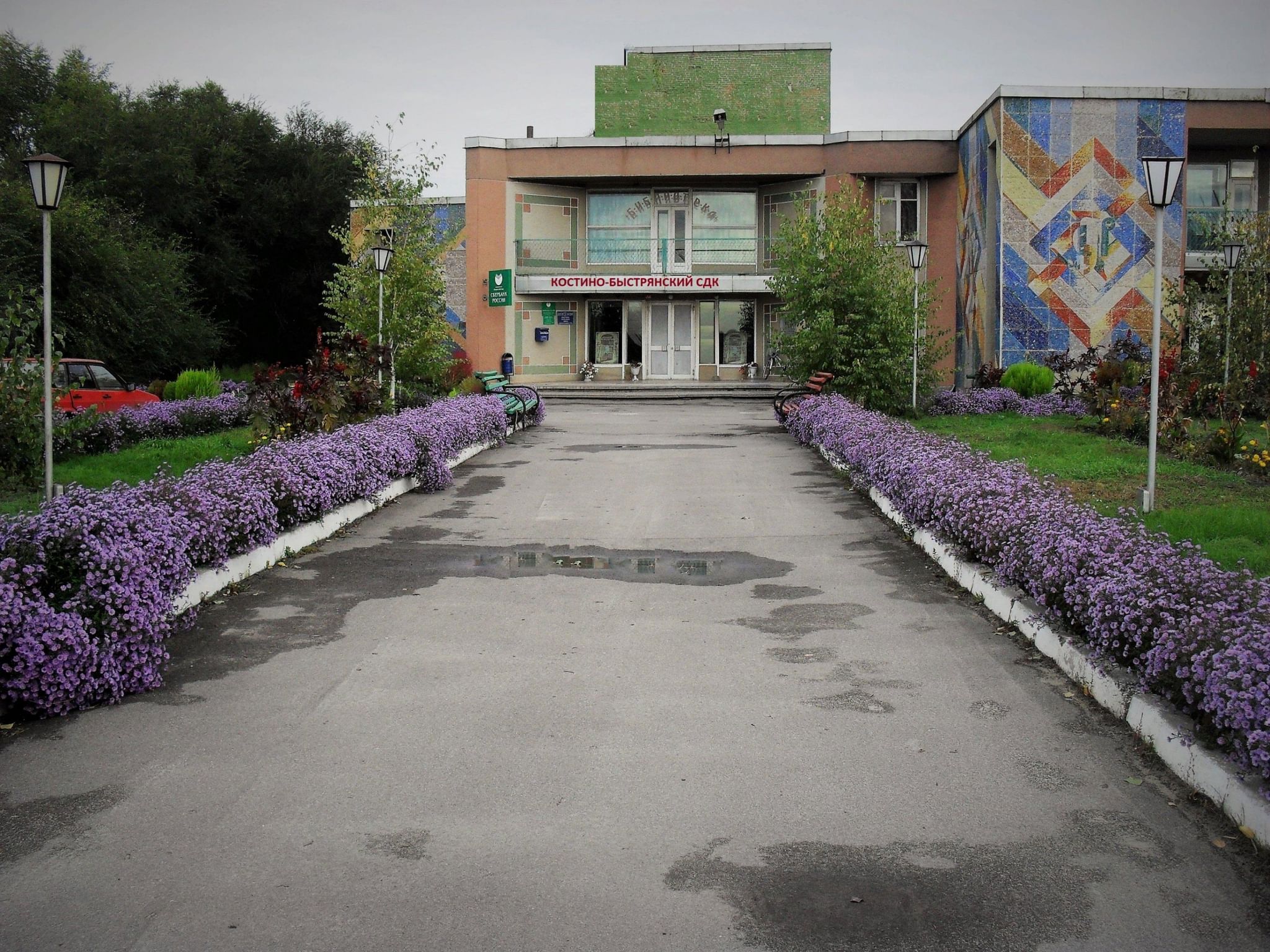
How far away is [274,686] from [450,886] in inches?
103

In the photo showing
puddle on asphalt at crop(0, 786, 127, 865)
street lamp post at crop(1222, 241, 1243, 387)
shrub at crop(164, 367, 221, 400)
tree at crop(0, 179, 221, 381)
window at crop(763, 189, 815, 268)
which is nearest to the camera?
puddle on asphalt at crop(0, 786, 127, 865)

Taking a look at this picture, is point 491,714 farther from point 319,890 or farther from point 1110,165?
point 1110,165

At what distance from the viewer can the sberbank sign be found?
117 ft

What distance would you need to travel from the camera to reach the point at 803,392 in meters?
23.1

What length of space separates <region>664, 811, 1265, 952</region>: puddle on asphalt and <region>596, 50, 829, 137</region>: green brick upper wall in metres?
36.8

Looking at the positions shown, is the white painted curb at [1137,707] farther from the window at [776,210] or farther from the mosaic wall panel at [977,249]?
the window at [776,210]

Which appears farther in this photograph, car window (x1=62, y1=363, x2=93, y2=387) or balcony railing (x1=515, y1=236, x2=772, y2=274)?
balcony railing (x1=515, y1=236, x2=772, y2=274)

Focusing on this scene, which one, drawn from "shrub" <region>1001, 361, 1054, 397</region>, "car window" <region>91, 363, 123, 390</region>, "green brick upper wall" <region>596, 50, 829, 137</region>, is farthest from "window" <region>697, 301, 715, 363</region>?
"car window" <region>91, 363, 123, 390</region>

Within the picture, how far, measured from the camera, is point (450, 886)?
4.01 metres

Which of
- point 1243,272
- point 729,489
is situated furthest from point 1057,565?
point 1243,272

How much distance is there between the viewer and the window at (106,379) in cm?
2109

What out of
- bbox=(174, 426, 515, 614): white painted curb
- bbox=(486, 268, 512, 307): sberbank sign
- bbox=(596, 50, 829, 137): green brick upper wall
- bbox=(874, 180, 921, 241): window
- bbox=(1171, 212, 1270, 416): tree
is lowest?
bbox=(174, 426, 515, 614): white painted curb

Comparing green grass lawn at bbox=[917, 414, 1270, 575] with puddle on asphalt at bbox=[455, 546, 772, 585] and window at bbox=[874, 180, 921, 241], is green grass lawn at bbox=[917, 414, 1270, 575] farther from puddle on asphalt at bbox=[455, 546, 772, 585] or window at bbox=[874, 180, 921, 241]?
window at bbox=[874, 180, 921, 241]

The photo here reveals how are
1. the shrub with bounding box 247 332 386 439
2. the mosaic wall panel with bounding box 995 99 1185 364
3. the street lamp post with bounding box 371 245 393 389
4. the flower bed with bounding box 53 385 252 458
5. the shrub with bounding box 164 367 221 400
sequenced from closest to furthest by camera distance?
the shrub with bounding box 247 332 386 439
the flower bed with bounding box 53 385 252 458
the street lamp post with bounding box 371 245 393 389
the shrub with bounding box 164 367 221 400
the mosaic wall panel with bounding box 995 99 1185 364
